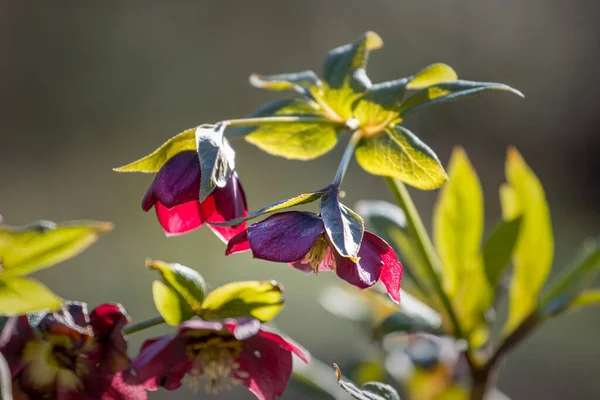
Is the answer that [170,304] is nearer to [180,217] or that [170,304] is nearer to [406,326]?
[180,217]

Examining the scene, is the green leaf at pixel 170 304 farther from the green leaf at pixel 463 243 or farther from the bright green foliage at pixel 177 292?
the green leaf at pixel 463 243

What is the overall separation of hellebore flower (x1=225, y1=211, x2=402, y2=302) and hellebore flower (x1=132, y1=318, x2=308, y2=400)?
5cm

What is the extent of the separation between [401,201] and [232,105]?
4.06 meters

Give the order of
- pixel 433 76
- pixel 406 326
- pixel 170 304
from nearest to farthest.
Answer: pixel 170 304
pixel 433 76
pixel 406 326

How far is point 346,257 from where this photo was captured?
0.48 metres

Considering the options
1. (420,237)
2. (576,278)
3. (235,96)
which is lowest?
(235,96)

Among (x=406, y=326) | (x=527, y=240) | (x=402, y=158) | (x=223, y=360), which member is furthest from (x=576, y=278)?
(x=223, y=360)

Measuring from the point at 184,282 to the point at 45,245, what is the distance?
104mm

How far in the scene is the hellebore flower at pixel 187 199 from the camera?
21.1 inches

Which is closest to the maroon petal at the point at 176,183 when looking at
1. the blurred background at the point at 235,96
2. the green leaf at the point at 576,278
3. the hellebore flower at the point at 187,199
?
the hellebore flower at the point at 187,199

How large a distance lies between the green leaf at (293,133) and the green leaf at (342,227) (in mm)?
166

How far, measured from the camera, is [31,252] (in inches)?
17.7

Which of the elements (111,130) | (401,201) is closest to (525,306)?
(401,201)

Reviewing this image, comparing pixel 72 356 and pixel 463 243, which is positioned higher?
pixel 72 356
